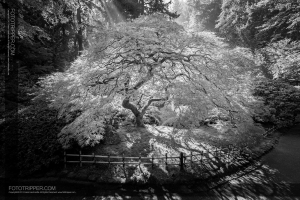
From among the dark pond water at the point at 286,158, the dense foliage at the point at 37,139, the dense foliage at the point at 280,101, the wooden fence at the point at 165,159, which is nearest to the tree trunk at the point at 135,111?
the wooden fence at the point at 165,159

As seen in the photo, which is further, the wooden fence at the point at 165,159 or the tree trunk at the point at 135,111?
the tree trunk at the point at 135,111

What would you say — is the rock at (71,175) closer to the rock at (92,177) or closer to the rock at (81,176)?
the rock at (81,176)

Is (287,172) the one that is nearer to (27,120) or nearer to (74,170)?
(74,170)

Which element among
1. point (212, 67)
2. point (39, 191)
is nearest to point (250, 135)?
point (212, 67)

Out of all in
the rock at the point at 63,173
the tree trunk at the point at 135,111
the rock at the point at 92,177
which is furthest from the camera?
the tree trunk at the point at 135,111

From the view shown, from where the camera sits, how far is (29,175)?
23.7 feet

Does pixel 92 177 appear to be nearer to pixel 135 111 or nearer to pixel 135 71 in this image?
pixel 135 111

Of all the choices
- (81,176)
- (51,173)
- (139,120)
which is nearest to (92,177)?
(81,176)

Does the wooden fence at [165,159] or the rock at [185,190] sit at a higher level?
the wooden fence at [165,159]

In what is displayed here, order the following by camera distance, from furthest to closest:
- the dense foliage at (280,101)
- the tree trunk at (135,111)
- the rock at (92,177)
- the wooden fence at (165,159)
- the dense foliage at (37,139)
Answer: the dense foliage at (280,101) → the tree trunk at (135,111) → the dense foliage at (37,139) → the wooden fence at (165,159) → the rock at (92,177)

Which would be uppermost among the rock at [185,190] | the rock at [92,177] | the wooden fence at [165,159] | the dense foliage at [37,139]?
the dense foliage at [37,139]

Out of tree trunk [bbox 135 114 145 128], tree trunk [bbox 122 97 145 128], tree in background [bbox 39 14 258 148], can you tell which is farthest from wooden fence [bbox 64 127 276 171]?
tree trunk [bbox 135 114 145 128]

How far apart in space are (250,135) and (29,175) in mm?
12702

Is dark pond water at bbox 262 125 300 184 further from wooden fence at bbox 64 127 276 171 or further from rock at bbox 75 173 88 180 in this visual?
rock at bbox 75 173 88 180
